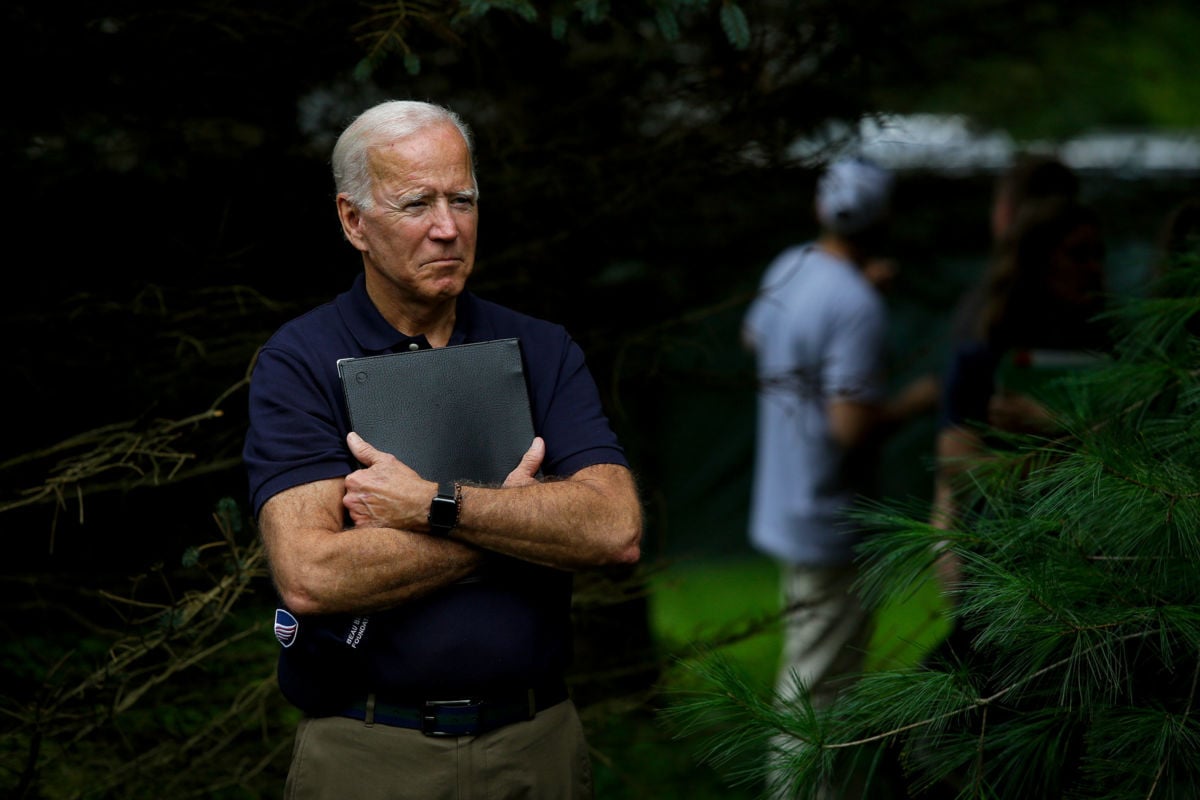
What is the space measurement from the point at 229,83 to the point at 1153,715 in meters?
2.47

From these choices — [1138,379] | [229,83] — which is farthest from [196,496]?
[1138,379]

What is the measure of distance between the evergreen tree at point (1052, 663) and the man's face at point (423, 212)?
0.89m

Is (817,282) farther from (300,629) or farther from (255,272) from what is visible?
(300,629)

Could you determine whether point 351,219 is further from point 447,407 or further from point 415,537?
point 415,537

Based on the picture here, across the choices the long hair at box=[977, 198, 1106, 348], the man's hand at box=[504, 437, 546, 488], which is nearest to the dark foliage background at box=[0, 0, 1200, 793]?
the long hair at box=[977, 198, 1106, 348]

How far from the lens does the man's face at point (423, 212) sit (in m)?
2.46

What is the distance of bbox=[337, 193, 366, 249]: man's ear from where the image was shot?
254 cm

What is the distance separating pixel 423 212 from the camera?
2469 mm

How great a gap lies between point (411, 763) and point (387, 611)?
0.29 meters

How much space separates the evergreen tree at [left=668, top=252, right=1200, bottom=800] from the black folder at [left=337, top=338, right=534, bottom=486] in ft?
1.91

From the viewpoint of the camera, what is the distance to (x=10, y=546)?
3.23m

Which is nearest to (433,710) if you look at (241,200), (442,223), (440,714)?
(440,714)

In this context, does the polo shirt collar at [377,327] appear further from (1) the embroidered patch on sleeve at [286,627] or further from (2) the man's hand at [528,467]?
(1) the embroidered patch on sleeve at [286,627]

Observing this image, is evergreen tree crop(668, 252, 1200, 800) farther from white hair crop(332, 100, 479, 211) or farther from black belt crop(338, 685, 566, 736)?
white hair crop(332, 100, 479, 211)
